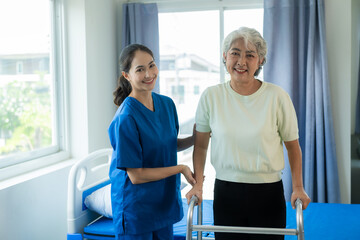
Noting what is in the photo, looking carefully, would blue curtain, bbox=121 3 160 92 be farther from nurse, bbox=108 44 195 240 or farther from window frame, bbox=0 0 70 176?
nurse, bbox=108 44 195 240

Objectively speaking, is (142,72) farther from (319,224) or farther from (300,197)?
(319,224)

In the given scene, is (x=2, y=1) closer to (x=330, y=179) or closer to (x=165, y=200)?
(x=165, y=200)

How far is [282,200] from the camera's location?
58.2 inches

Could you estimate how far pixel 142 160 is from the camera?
1527 millimetres

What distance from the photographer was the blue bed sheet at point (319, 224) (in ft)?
7.14

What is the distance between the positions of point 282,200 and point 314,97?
181cm

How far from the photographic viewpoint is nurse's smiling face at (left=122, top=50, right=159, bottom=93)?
1.55 m

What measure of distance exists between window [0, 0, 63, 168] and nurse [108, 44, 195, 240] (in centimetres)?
106

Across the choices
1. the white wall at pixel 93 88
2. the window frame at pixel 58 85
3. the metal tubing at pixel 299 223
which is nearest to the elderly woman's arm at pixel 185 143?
the metal tubing at pixel 299 223

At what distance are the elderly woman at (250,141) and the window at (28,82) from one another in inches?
56.0

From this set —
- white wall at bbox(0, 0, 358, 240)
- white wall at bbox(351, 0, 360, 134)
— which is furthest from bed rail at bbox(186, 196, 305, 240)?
white wall at bbox(351, 0, 360, 134)

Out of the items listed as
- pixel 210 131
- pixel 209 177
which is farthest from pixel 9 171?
pixel 209 177

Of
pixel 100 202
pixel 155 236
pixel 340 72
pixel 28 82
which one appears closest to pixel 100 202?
pixel 100 202

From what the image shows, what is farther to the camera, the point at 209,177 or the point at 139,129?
the point at 209,177
